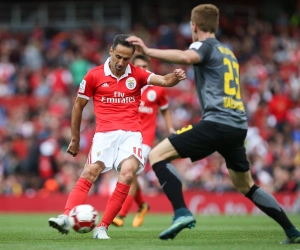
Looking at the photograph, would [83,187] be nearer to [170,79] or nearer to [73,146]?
[73,146]

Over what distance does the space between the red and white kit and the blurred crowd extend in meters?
9.66

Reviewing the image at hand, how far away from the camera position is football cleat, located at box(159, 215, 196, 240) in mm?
7172

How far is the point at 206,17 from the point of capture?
7641 millimetres

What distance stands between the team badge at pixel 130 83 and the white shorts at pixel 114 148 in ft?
1.71

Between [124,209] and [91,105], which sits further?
[91,105]

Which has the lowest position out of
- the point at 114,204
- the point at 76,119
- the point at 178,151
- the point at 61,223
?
the point at 61,223

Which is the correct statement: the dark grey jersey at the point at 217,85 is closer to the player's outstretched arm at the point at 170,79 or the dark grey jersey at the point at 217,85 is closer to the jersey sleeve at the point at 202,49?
the jersey sleeve at the point at 202,49

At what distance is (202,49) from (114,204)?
6.67 feet

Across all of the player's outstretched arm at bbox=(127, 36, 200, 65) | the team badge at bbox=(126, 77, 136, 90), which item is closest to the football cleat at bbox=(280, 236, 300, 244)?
the player's outstretched arm at bbox=(127, 36, 200, 65)

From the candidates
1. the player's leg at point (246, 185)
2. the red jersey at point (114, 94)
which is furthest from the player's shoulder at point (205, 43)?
the red jersey at point (114, 94)

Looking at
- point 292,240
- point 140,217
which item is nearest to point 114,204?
point 292,240

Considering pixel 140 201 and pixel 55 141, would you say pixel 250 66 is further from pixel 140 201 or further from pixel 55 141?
pixel 140 201

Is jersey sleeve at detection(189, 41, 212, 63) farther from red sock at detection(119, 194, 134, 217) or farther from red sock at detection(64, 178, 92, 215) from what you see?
red sock at detection(119, 194, 134, 217)

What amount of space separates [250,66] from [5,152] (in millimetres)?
7524
